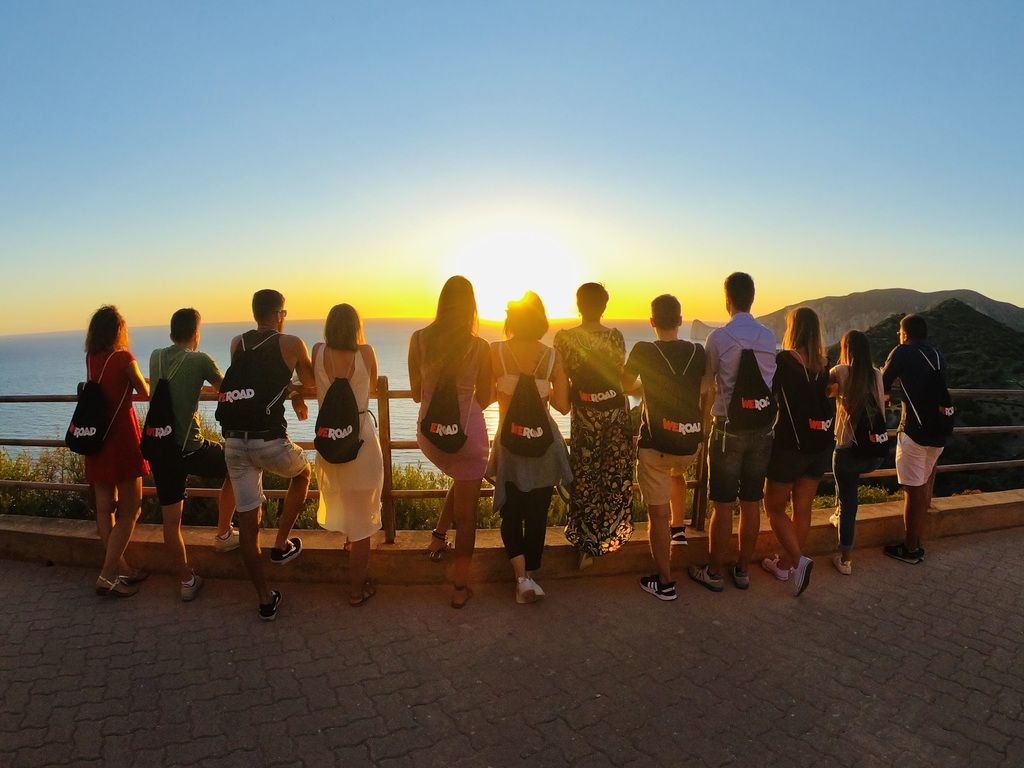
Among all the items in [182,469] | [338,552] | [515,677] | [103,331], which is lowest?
[515,677]

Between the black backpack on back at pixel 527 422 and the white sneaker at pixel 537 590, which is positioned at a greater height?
the black backpack on back at pixel 527 422

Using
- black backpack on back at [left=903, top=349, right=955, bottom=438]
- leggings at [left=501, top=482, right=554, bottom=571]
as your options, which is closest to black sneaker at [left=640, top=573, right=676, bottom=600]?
leggings at [left=501, top=482, right=554, bottom=571]

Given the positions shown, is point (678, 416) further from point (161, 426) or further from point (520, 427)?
point (161, 426)

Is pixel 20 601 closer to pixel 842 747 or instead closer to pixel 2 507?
pixel 2 507

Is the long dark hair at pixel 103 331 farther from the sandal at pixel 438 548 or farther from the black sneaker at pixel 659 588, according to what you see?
the black sneaker at pixel 659 588

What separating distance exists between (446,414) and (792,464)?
8.44 feet

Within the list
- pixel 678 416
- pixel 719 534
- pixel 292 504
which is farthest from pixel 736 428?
pixel 292 504

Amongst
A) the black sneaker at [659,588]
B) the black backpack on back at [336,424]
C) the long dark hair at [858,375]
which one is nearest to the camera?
the black backpack on back at [336,424]

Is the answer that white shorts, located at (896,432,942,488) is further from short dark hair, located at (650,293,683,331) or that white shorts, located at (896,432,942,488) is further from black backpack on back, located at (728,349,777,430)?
short dark hair, located at (650,293,683,331)

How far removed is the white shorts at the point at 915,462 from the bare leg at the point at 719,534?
5.88ft

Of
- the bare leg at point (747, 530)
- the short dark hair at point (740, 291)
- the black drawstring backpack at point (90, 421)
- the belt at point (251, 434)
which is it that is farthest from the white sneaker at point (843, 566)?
the black drawstring backpack at point (90, 421)

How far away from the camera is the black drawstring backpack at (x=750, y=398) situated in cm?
391

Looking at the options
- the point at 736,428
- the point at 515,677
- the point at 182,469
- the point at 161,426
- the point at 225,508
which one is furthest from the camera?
the point at 225,508

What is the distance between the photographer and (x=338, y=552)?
4133 mm
